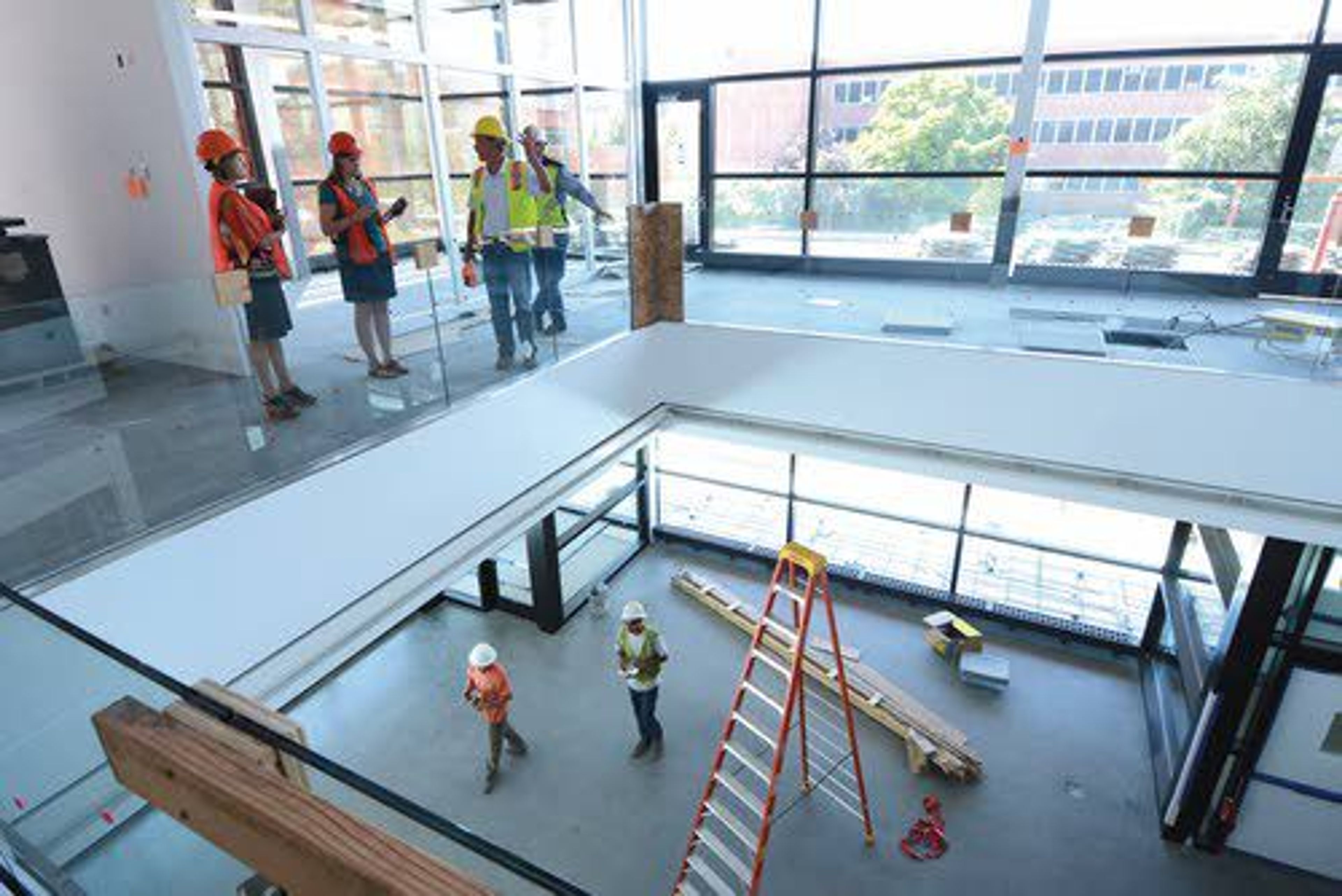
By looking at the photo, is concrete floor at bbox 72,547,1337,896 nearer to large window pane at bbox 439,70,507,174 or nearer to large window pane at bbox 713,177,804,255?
large window pane at bbox 713,177,804,255

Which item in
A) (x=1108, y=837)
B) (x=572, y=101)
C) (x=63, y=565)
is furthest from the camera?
(x=572, y=101)

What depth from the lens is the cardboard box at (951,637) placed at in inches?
336

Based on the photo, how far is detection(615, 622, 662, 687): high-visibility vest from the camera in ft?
22.3

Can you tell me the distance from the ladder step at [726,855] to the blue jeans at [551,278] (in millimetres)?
4303

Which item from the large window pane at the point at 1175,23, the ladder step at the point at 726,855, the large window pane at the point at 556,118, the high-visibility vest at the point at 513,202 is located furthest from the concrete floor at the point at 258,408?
the ladder step at the point at 726,855

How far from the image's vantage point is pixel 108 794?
1277mm

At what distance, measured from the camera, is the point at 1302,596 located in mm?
5441

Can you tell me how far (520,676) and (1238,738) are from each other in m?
6.66

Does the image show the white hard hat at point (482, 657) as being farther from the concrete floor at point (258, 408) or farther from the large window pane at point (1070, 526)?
the large window pane at point (1070, 526)

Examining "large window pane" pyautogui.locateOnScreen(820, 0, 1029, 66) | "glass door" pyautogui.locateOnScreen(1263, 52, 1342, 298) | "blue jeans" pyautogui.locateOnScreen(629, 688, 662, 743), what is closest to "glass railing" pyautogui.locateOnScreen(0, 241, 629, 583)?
"blue jeans" pyautogui.locateOnScreen(629, 688, 662, 743)

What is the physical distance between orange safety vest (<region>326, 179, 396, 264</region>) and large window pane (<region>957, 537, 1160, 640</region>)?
25.2 feet

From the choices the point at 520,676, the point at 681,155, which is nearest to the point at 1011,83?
the point at 681,155

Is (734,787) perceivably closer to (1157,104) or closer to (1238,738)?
(1238,738)

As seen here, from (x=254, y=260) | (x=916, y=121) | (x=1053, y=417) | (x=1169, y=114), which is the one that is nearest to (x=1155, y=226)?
(x=1169, y=114)
